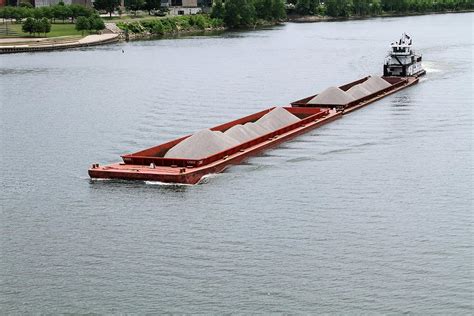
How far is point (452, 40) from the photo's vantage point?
114 m

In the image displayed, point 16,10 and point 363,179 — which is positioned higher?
point 16,10

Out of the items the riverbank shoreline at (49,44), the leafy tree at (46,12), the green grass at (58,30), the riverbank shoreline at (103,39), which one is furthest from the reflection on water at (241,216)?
the leafy tree at (46,12)

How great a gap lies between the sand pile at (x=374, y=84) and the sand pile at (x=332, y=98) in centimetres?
553

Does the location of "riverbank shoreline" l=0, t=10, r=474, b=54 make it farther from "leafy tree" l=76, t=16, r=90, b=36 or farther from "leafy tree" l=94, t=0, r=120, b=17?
"leafy tree" l=94, t=0, r=120, b=17

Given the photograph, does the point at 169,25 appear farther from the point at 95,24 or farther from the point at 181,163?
the point at 181,163

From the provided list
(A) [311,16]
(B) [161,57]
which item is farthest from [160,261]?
(A) [311,16]

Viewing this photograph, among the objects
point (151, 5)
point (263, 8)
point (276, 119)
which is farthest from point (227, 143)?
point (263, 8)

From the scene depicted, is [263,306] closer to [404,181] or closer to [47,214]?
[47,214]

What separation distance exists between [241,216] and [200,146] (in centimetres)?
759

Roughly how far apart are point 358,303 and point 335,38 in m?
104

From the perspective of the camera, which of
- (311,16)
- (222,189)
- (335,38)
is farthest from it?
(311,16)

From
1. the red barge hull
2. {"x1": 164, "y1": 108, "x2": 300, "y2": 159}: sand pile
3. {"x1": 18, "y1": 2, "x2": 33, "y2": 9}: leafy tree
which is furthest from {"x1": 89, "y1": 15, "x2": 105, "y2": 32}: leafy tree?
{"x1": 164, "y1": 108, "x2": 300, "y2": 159}: sand pile

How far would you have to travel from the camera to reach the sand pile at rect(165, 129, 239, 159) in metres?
36.7

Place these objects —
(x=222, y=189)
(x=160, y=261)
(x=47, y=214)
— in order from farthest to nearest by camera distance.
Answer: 1. (x=222, y=189)
2. (x=47, y=214)
3. (x=160, y=261)
